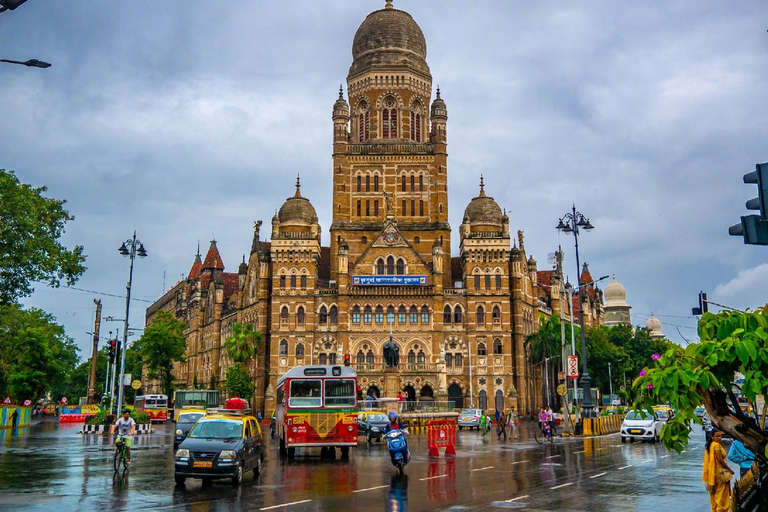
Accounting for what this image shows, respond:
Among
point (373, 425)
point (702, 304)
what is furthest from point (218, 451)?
point (702, 304)

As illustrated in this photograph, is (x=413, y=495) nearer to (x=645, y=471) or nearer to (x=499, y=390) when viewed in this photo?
(x=645, y=471)

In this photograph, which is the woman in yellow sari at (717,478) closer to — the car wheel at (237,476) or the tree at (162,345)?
the car wheel at (237,476)

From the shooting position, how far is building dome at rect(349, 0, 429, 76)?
7862 cm

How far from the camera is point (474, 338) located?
69188 millimetres

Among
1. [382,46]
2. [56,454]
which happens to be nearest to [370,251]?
[382,46]

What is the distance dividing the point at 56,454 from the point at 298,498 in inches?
683

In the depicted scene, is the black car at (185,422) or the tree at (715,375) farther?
the black car at (185,422)

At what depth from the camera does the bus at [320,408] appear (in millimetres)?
26984

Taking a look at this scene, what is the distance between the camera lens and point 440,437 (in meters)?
28.2

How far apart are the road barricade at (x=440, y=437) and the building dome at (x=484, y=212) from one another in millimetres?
46170

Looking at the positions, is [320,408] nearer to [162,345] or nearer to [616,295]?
[162,345]

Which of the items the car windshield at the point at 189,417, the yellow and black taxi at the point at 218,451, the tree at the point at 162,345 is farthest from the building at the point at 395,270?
the yellow and black taxi at the point at 218,451

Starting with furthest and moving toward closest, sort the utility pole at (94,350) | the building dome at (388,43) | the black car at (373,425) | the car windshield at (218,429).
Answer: the building dome at (388,43) < the utility pole at (94,350) < the black car at (373,425) < the car windshield at (218,429)

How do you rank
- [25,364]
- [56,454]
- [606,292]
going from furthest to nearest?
[606,292] < [25,364] < [56,454]
